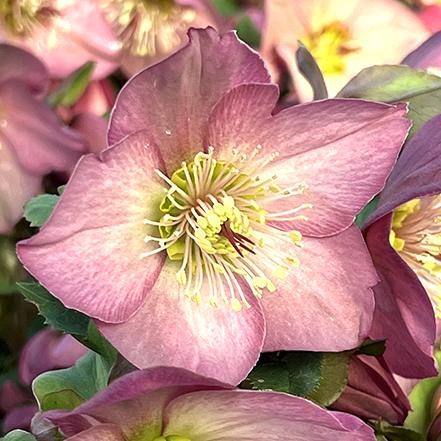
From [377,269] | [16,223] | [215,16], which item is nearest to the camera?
[377,269]

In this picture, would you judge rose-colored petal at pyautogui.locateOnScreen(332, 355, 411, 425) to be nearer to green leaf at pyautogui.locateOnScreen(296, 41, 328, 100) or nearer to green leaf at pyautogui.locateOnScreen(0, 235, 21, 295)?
green leaf at pyautogui.locateOnScreen(296, 41, 328, 100)

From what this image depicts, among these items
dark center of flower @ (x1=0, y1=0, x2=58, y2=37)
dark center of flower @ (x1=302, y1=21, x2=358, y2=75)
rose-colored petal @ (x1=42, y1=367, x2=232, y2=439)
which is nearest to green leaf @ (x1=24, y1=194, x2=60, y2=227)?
rose-colored petal @ (x1=42, y1=367, x2=232, y2=439)

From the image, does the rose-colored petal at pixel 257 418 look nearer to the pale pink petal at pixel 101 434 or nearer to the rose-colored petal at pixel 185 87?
the pale pink petal at pixel 101 434

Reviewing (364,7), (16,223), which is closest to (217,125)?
(16,223)

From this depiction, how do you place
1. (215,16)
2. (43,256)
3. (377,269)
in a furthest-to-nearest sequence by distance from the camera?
1. (215,16)
2. (377,269)
3. (43,256)

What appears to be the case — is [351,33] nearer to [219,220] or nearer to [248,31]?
[248,31]

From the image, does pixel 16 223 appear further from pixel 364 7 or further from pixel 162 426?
pixel 364 7

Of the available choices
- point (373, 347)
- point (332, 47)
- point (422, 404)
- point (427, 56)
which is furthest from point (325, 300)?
point (332, 47)
